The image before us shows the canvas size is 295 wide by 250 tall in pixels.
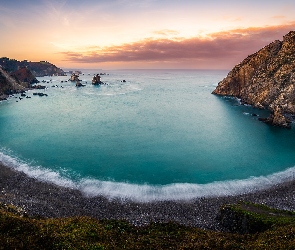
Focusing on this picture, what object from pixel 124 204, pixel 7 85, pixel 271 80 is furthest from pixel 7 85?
pixel 271 80

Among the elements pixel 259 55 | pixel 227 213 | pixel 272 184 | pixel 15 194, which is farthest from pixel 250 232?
pixel 259 55

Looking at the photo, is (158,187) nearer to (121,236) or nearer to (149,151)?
(149,151)

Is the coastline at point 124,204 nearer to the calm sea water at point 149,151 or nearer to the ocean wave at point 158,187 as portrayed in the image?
the ocean wave at point 158,187

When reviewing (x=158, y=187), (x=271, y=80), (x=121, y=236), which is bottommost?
(x=158, y=187)

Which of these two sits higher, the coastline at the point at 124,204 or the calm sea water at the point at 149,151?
the calm sea water at the point at 149,151

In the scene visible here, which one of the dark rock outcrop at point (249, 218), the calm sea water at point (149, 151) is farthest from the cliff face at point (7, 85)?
the dark rock outcrop at point (249, 218)

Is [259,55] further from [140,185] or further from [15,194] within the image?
[15,194]
